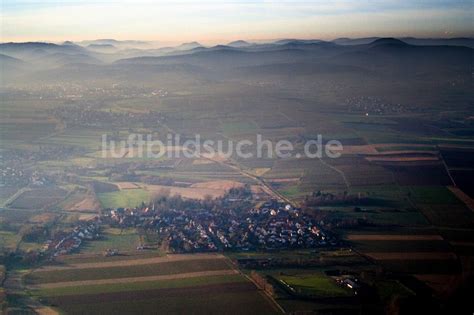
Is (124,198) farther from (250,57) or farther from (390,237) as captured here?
(250,57)

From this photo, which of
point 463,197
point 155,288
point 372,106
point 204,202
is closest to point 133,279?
point 155,288

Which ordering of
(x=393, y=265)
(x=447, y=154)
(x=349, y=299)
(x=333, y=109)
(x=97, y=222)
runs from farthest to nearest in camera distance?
(x=333, y=109) < (x=447, y=154) < (x=97, y=222) < (x=393, y=265) < (x=349, y=299)

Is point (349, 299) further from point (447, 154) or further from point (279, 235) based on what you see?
point (447, 154)

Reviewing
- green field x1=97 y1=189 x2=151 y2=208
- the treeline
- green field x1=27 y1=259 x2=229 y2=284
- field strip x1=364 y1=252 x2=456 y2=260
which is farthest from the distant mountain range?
green field x1=27 y1=259 x2=229 y2=284

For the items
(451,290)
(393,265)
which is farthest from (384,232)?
(451,290)

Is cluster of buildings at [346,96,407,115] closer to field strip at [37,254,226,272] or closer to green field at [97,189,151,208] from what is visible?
green field at [97,189,151,208]
